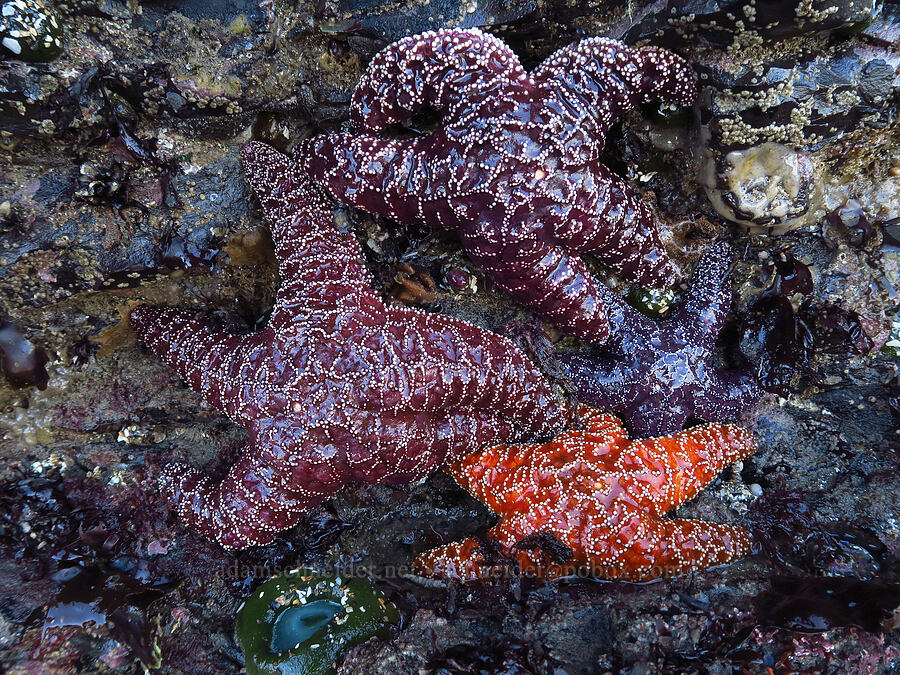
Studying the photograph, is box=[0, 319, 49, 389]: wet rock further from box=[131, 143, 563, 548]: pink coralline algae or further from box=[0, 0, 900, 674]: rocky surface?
box=[131, 143, 563, 548]: pink coralline algae

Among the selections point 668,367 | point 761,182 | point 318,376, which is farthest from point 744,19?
point 318,376

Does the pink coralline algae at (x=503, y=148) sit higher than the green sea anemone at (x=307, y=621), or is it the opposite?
the pink coralline algae at (x=503, y=148)

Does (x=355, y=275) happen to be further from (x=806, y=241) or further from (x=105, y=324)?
(x=806, y=241)

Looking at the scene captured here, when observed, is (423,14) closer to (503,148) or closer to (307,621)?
(503,148)

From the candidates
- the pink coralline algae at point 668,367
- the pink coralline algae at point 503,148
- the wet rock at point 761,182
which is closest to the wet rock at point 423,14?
the pink coralline algae at point 503,148

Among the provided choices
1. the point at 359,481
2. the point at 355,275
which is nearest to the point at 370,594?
the point at 359,481

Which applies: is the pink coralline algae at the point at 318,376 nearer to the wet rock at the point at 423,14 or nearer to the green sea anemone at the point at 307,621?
Result: the green sea anemone at the point at 307,621
